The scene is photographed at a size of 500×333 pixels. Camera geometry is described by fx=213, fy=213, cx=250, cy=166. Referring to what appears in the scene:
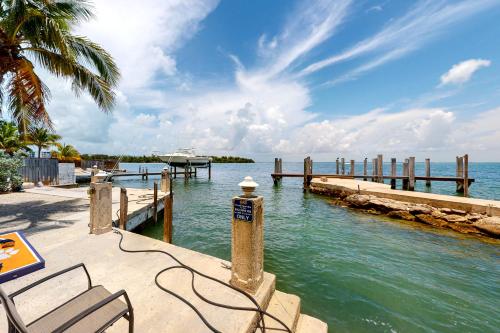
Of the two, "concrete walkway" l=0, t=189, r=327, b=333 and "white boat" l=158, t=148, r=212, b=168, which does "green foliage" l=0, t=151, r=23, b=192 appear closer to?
"concrete walkway" l=0, t=189, r=327, b=333

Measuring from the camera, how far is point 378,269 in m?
6.25

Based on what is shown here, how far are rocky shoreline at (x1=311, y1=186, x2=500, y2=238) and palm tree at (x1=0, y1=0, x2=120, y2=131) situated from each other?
48.5ft

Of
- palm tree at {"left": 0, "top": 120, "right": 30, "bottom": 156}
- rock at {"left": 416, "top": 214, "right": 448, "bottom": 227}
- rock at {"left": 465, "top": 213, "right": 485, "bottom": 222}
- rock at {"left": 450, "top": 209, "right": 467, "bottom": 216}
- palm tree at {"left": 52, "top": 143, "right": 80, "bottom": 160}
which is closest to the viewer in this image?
rock at {"left": 465, "top": 213, "right": 485, "bottom": 222}

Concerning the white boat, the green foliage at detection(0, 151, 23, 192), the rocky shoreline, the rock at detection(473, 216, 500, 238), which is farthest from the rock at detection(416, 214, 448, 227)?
the white boat

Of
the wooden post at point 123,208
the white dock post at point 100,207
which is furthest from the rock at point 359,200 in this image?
the white dock post at point 100,207

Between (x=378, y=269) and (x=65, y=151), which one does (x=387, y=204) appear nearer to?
(x=378, y=269)

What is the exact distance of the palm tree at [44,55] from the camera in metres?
6.47

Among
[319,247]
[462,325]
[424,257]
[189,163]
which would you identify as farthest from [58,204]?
[189,163]

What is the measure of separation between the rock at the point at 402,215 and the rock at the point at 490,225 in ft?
7.66

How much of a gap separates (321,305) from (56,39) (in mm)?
10456

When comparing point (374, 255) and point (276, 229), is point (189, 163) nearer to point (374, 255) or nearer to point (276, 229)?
point (276, 229)

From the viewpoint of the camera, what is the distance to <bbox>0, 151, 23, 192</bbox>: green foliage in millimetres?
12195

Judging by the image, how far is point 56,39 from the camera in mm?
6547

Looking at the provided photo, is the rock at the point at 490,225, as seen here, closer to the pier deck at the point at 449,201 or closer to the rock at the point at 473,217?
the rock at the point at 473,217
